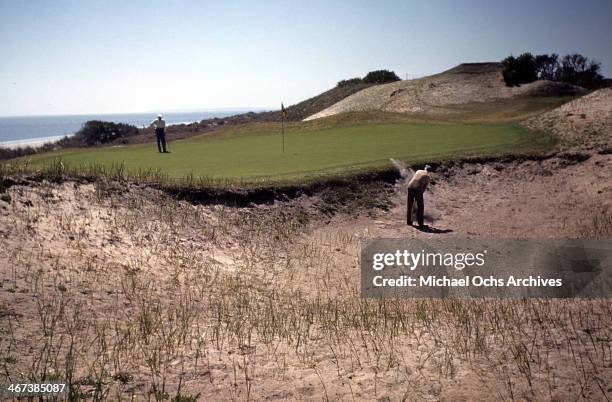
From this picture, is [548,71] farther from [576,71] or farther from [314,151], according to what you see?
[314,151]

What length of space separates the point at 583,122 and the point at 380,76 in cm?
6086

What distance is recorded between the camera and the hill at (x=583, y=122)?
2058cm

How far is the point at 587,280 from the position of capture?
10453 millimetres

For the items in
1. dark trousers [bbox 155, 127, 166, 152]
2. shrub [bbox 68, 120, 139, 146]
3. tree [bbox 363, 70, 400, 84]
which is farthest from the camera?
tree [bbox 363, 70, 400, 84]

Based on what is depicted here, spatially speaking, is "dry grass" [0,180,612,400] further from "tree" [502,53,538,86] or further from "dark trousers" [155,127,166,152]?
"tree" [502,53,538,86]

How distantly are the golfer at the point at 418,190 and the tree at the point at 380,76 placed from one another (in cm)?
6795

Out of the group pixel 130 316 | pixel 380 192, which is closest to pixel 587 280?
pixel 380 192

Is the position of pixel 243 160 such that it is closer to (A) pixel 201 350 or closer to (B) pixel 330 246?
(B) pixel 330 246

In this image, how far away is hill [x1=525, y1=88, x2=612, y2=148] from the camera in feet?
67.5

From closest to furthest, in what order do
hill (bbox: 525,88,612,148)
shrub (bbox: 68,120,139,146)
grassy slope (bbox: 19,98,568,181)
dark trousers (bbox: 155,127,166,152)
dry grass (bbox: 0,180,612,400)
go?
dry grass (bbox: 0,180,612,400), grassy slope (bbox: 19,98,568,181), dark trousers (bbox: 155,127,166,152), hill (bbox: 525,88,612,148), shrub (bbox: 68,120,139,146)

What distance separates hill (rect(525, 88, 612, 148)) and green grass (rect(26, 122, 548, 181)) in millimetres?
1172

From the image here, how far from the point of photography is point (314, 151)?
1980 centimetres

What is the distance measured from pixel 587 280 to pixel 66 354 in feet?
33.8

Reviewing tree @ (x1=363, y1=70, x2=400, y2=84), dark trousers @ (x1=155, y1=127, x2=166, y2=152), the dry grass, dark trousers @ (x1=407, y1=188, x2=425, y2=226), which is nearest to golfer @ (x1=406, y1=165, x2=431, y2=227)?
dark trousers @ (x1=407, y1=188, x2=425, y2=226)
